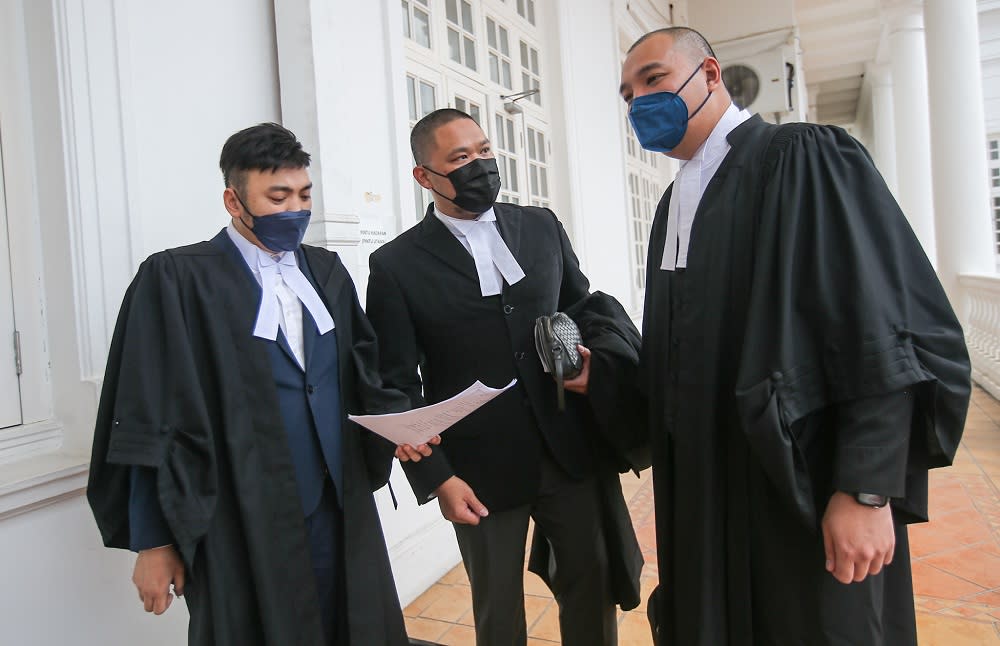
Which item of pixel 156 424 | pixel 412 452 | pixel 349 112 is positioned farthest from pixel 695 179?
pixel 349 112

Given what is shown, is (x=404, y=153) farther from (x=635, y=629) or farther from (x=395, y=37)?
(x=635, y=629)

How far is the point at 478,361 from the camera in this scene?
1.79m

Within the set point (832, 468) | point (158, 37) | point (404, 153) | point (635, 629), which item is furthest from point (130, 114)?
point (635, 629)

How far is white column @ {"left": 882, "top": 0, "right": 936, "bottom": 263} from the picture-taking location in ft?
30.5

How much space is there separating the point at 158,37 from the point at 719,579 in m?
2.32

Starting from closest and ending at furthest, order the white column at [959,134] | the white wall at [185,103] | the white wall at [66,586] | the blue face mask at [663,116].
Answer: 1. the blue face mask at [663,116]
2. the white wall at [66,586]
3. the white wall at [185,103]
4. the white column at [959,134]

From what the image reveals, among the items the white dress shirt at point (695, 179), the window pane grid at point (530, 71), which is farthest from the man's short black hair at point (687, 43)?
the window pane grid at point (530, 71)

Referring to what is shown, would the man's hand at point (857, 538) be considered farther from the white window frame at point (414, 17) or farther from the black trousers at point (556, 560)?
the white window frame at point (414, 17)

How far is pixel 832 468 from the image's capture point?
1223 mm

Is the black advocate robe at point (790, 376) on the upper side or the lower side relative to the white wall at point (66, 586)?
upper

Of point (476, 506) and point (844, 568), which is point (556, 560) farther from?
point (844, 568)

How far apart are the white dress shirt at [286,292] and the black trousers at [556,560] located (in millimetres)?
686

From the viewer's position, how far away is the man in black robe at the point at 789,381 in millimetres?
1127

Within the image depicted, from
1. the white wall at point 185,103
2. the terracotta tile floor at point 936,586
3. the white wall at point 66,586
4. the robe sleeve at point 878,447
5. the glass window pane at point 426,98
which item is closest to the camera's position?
the robe sleeve at point 878,447
